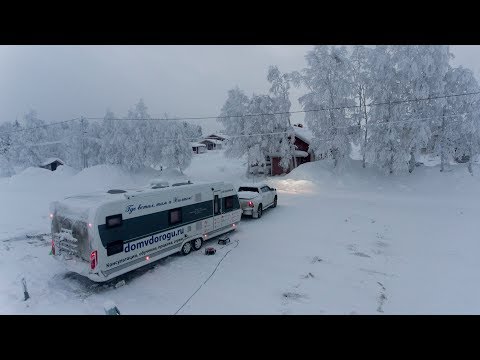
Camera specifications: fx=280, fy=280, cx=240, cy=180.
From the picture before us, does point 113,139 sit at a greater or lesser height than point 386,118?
lesser

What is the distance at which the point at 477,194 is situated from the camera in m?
22.2

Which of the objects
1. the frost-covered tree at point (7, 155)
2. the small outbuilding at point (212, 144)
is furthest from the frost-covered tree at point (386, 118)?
the small outbuilding at point (212, 144)

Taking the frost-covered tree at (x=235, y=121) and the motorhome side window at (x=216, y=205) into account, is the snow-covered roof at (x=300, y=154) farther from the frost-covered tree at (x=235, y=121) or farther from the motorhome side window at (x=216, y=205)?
the motorhome side window at (x=216, y=205)

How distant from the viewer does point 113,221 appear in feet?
28.2

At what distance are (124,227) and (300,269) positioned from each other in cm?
616

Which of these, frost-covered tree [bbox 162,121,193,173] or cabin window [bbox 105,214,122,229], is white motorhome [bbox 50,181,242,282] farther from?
frost-covered tree [bbox 162,121,193,173]

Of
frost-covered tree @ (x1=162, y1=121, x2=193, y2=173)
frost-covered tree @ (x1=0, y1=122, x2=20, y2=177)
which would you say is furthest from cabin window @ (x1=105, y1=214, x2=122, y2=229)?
frost-covered tree @ (x1=0, y1=122, x2=20, y2=177)

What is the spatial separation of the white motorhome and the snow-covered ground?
2.38 feet

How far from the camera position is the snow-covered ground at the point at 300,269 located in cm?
777

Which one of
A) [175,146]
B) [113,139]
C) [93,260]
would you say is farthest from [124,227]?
[113,139]

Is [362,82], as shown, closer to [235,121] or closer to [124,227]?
[235,121]

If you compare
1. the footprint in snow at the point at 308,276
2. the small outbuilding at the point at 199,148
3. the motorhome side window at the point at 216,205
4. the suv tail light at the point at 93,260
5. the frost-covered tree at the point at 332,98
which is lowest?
the footprint in snow at the point at 308,276
